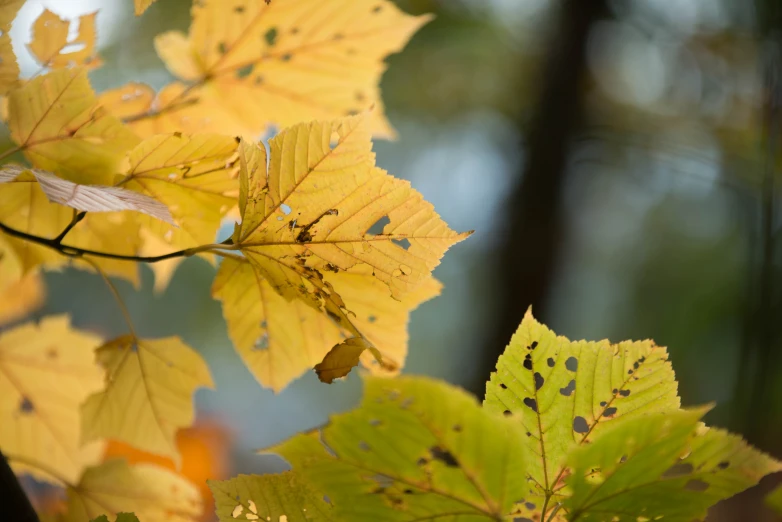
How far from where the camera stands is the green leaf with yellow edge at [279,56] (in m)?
0.43

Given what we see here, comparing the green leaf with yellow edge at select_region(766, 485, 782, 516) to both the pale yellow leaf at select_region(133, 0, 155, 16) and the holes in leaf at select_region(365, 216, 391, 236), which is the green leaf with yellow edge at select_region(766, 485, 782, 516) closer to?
the holes in leaf at select_region(365, 216, 391, 236)

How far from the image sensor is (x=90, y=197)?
0.71 feet

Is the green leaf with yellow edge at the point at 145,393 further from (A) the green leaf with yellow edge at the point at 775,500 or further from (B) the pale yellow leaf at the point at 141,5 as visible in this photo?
(A) the green leaf with yellow edge at the point at 775,500

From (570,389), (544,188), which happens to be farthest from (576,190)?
(570,389)

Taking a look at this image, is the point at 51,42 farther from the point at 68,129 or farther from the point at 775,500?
the point at 775,500

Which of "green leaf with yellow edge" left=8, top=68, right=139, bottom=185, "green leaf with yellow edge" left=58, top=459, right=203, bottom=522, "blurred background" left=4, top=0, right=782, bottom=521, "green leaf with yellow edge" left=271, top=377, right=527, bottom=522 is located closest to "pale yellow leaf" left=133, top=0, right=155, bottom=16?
"green leaf with yellow edge" left=8, top=68, right=139, bottom=185

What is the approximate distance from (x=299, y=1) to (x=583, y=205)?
2.22 meters

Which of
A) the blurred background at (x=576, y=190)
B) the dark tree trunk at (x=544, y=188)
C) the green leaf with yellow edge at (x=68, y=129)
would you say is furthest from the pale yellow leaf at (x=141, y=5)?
the dark tree trunk at (x=544, y=188)

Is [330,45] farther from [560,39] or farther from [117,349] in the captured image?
[560,39]

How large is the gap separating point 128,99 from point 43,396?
238 millimetres

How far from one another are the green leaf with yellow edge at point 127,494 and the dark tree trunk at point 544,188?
133cm

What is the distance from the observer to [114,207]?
0.21 m

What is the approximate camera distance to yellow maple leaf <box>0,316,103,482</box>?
17.6 inches

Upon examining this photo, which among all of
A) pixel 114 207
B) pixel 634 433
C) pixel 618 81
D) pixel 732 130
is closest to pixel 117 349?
pixel 114 207
